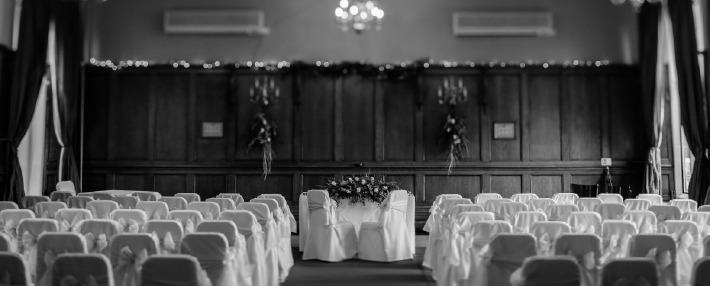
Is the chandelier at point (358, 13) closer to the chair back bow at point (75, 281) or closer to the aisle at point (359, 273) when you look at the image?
the aisle at point (359, 273)

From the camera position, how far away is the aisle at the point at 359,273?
7.88 metres

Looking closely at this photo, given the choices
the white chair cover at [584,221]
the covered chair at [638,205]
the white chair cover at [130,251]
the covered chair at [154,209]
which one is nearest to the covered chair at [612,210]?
the covered chair at [638,205]

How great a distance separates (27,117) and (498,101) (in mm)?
9659

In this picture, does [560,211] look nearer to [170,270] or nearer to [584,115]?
[170,270]

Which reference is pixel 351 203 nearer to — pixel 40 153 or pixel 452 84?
pixel 452 84

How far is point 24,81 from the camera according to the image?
11648 millimetres

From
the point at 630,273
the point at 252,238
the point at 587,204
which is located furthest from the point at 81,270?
the point at 587,204

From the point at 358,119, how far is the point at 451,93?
216cm

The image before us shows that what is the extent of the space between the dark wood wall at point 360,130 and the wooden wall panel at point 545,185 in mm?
22

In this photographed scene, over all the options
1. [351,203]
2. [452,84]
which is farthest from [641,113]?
[351,203]

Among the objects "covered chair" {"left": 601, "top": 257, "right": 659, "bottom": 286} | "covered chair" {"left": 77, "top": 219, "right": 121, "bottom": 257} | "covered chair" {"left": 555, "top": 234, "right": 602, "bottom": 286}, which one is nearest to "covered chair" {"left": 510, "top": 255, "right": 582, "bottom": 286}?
"covered chair" {"left": 601, "top": 257, "right": 659, "bottom": 286}

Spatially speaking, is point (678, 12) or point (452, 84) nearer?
point (678, 12)

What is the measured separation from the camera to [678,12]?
1243 cm

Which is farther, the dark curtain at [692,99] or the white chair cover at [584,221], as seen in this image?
the dark curtain at [692,99]
